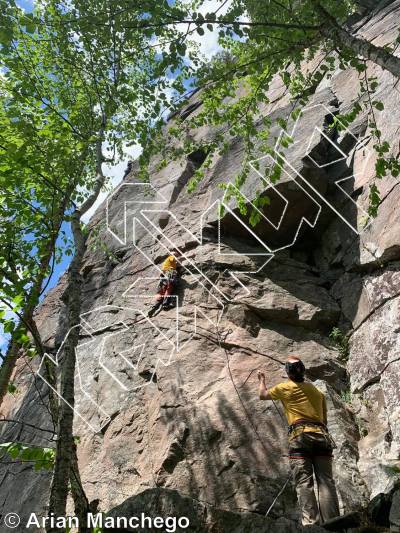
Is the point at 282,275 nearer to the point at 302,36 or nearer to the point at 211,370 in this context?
the point at 211,370

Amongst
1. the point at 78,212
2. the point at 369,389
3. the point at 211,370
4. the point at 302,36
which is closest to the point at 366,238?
the point at 369,389

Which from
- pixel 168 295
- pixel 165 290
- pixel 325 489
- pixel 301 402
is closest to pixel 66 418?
pixel 301 402

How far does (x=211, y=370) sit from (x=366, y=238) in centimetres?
445

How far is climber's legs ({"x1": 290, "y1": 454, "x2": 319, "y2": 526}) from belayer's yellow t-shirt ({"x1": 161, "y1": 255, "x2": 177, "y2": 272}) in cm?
711

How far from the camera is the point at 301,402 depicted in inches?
269

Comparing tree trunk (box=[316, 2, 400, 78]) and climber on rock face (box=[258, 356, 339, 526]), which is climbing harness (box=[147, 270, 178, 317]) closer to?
climber on rock face (box=[258, 356, 339, 526])

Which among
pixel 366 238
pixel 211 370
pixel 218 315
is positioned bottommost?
pixel 211 370

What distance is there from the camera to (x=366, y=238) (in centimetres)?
1088

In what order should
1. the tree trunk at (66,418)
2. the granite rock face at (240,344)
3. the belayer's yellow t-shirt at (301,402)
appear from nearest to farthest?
the tree trunk at (66,418) → the belayer's yellow t-shirt at (301,402) → the granite rock face at (240,344)

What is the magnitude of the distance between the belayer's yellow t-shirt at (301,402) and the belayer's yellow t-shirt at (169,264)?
21.2 feet

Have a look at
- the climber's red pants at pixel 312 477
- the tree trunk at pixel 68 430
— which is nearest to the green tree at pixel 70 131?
the tree trunk at pixel 68 430

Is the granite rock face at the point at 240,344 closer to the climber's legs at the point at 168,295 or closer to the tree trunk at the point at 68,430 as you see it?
the climber's legs at the point at 168,295

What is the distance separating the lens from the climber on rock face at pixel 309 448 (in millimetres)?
6254

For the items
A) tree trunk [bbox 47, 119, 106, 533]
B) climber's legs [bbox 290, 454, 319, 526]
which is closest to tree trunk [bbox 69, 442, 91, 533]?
tree trunk [bbox 47, 119, 106, 533]
